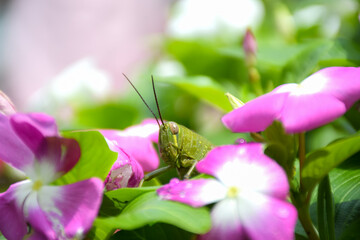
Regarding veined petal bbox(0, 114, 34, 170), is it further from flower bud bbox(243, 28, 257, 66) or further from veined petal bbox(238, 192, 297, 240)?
flower bud bbox(243, 28, 257, 66)

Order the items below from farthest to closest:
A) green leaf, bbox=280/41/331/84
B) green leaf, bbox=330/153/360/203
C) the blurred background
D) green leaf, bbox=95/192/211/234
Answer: the blurred background < green leaf, bbox=280/41/331/84 < green leaf, bbox=330/153/360/203 < green leaf, bbox=95/192/211/234

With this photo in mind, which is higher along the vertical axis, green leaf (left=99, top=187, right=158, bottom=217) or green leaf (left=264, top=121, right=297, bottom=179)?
green leaf (left=264, top=121, right=297, bottom=179)

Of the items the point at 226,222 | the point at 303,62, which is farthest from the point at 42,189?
the point at 303,62

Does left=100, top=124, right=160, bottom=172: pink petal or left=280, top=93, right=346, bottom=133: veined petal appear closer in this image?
left=280, top=93, right=346, bottom=133: veined petal

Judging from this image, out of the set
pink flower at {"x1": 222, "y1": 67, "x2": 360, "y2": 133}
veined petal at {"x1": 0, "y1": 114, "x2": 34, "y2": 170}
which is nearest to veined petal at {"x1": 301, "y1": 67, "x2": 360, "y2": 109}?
pink flower at {"x1": 222, "y1": 67, "x2": 360, "y2": 133}

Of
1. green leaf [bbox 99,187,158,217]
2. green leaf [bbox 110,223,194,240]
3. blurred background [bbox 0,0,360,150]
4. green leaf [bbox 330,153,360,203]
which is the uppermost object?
green leaf [bbox 99,187,158,217]
